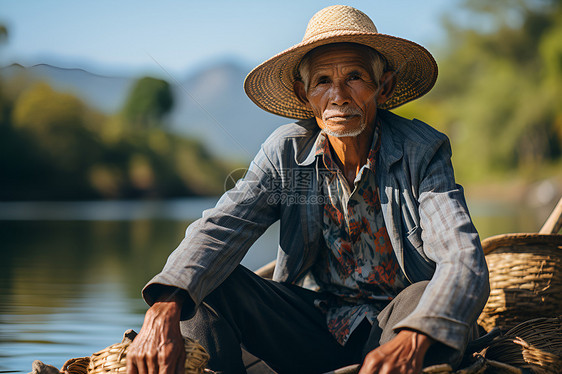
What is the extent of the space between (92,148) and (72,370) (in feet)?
82.6

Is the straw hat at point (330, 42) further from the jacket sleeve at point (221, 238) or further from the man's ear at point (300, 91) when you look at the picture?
the jacket sleeve at point (221, 238)

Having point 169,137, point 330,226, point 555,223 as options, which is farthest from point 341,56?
point 169,137

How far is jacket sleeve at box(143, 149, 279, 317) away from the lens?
4.75 ft

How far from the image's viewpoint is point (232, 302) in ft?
5.24

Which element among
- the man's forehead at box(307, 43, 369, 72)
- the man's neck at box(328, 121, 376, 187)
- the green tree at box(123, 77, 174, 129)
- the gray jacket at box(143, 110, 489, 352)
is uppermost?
the green tree at box(123, 77, 174, 129)

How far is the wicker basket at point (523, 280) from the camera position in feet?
7.09

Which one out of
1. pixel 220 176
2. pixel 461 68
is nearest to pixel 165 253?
pixel 220 176

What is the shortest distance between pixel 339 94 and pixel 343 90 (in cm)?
2

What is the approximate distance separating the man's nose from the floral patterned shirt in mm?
137

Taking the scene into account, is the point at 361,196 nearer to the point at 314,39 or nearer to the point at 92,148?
the point at 314,39

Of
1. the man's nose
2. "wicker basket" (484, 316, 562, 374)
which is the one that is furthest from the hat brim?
"wicker basket" (484, 316, 562, 374)

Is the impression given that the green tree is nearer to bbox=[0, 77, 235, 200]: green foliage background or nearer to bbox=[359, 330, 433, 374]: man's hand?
bbox=[0, 77, 235, 200]: green foliage background

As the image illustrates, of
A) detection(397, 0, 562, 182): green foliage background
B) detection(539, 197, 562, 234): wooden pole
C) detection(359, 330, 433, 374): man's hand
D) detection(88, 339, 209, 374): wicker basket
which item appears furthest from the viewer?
detection(397, 0, 562, 182): green foliage background

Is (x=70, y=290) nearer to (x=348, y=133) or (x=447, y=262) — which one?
(x=348, y=133)
